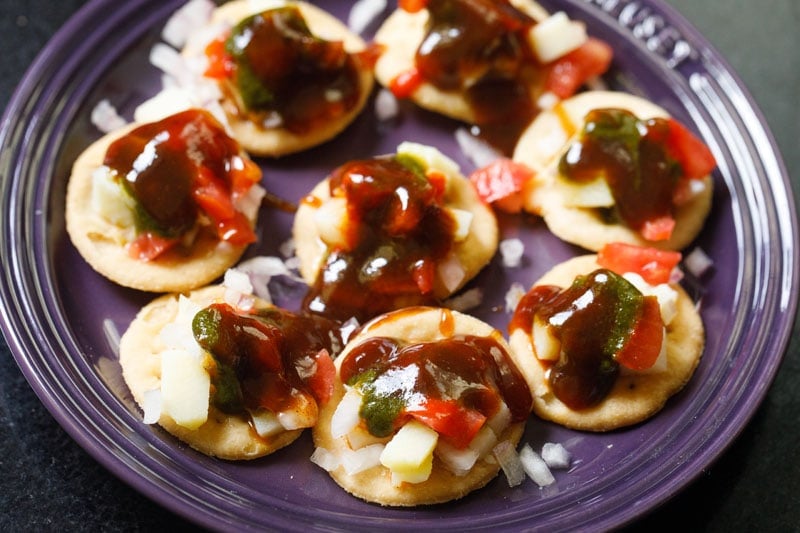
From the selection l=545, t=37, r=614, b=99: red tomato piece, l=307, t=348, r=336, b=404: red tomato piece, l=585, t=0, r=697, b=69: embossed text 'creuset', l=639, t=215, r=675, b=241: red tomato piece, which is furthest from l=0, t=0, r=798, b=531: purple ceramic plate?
l=639, t=215, r=675, b=241: red tomato piece

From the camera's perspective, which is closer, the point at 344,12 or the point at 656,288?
the point at 656,288

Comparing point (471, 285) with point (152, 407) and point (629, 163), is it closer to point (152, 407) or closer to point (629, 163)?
point (629, 163)

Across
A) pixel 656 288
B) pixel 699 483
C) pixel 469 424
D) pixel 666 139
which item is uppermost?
pixel 666 139

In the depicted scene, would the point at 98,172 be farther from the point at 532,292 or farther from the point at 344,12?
the point at 532,292

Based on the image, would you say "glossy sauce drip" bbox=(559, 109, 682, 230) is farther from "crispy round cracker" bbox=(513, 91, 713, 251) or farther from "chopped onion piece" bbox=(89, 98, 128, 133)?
"chopped onion piece" bbox=(89, 98, 128, 133)

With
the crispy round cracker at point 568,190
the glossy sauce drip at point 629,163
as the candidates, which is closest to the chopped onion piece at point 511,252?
the crispy round cracker at point 568,190

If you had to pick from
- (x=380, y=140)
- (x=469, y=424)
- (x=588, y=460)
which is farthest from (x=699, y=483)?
(x=380, y=140)
